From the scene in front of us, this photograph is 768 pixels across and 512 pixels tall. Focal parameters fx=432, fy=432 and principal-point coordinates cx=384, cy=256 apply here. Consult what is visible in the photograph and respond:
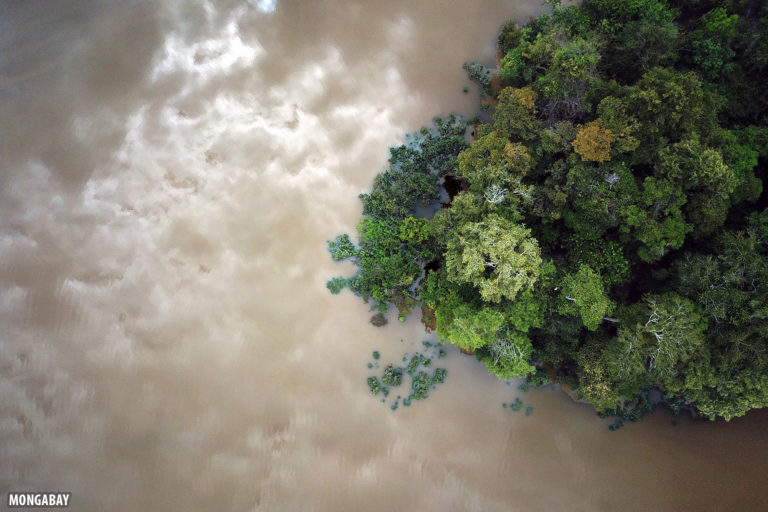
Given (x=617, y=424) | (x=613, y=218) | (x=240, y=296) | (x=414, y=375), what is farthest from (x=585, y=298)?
(x=240, y=296)

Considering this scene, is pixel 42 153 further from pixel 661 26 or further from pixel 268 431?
pixel 661 26

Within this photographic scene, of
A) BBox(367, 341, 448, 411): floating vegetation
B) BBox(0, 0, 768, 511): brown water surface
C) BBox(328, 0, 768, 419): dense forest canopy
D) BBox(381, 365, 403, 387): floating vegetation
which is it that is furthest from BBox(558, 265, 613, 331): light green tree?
BBox(381, 365, 403, 387): floating vegetation

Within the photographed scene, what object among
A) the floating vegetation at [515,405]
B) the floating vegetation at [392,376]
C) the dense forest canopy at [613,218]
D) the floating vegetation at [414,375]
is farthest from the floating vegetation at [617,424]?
the floating vegetation at [392,376]

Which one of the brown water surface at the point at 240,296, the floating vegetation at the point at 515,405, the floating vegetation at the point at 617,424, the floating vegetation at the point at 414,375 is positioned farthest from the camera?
the floating vegetation at the point at 515,405

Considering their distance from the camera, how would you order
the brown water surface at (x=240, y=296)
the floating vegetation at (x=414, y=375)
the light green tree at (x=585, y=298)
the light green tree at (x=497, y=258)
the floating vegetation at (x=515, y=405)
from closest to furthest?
1. the light green tree at (x=497, y=258)
2. the light green tree at (x=585, y=298)
3. the brown water surface at (x=240, y=296)
4. the floating vegetation at (x=414, y=375)
5. the floating vegetation at (x=515, y=405)

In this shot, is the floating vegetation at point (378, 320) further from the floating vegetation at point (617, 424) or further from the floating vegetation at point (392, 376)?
the floating vegetation at point (617, 424)

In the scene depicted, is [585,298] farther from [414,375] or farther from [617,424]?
[414,375]
